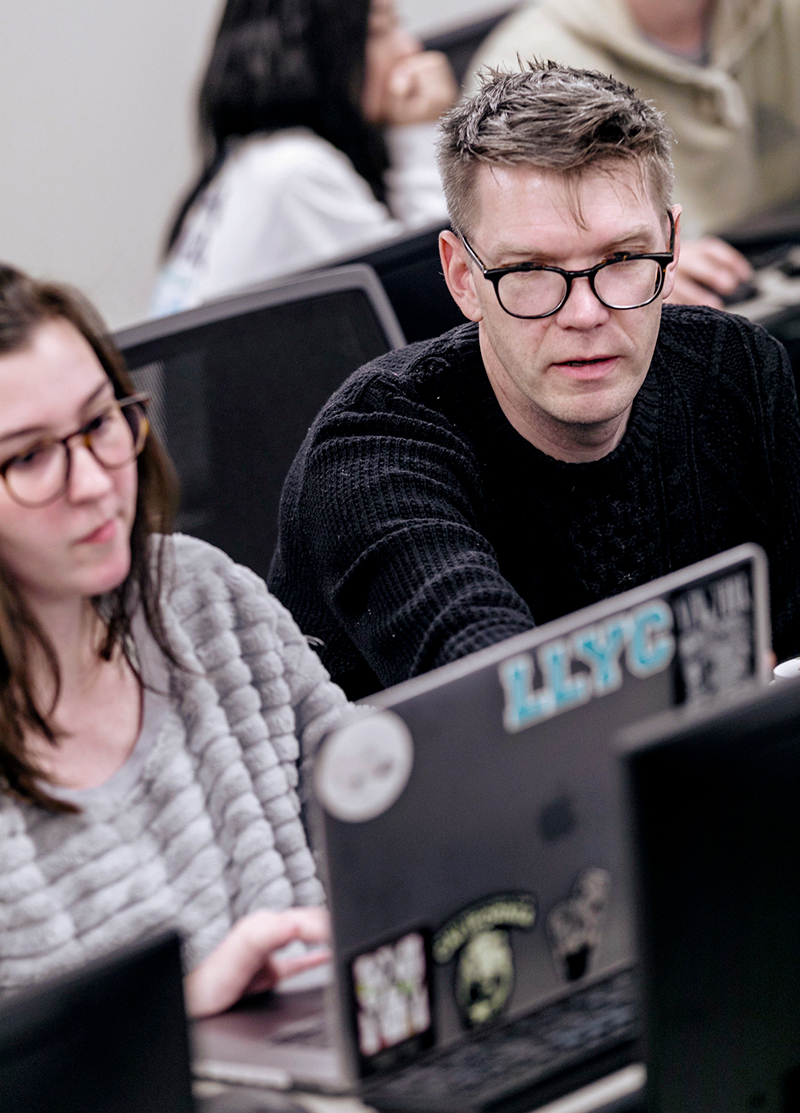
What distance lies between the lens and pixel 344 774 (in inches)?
27.1

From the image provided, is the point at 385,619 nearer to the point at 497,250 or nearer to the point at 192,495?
the point at 497,250

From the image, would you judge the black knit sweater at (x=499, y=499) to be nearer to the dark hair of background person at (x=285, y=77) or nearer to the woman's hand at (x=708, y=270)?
the woman's hand at (x=708, y=270)

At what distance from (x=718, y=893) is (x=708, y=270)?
5.64 ft

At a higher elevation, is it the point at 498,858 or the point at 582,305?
the point at 582,305

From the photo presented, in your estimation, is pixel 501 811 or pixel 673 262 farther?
pixel 673 262

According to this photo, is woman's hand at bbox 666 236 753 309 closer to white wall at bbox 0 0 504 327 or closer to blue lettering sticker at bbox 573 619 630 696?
blue lettering sticker at bbox 573 619 630 696

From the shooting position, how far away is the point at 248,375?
1.45 meters

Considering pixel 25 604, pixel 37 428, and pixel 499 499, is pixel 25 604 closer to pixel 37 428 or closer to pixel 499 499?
pixel 37 428

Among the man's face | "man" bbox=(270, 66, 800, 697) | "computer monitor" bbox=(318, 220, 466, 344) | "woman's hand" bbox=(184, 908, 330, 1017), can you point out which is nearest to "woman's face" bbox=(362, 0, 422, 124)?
"computer monitor" bbox=(318, 220, 466, 344)

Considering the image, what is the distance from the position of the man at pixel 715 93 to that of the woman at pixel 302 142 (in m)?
0.44

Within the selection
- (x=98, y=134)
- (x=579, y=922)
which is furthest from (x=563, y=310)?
(x=98, y=134)

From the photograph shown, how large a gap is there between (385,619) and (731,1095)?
1.41 ft

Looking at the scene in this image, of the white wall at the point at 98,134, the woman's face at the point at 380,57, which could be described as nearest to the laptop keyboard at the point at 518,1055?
the woman's face at the point at 380,57

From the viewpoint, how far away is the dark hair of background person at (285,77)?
2611mm
